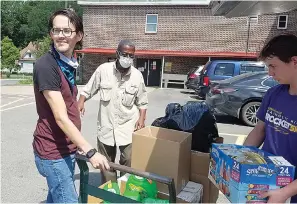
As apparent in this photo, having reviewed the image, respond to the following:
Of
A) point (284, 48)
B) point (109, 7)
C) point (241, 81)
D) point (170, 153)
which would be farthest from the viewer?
point (109, 7)

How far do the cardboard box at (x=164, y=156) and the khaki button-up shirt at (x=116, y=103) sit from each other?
0.79 meters

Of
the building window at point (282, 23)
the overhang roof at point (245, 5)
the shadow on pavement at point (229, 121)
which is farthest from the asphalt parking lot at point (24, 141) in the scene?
the building window at point (282, 23)

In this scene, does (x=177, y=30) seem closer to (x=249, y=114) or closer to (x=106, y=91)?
(x=249, y=114)

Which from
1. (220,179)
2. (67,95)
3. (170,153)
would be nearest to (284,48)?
(220,179)

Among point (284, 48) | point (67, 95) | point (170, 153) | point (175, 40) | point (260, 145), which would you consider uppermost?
point (175, 40)

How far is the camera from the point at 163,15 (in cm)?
2189

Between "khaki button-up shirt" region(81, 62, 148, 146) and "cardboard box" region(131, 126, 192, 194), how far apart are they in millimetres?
788

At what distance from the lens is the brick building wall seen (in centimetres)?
2058

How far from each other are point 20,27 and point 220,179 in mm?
65545

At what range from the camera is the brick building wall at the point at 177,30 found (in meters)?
20.6

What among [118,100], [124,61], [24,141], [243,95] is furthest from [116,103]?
[243,95]

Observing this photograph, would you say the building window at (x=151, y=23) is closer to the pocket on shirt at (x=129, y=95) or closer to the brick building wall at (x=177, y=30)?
the brick building wall at (x=177, y=30)

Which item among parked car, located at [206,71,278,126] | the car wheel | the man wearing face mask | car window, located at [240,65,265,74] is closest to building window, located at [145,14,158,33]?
car window, located at [240,65,265,74]

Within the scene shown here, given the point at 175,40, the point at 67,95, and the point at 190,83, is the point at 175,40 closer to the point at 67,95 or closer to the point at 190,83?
the point at 190,83
